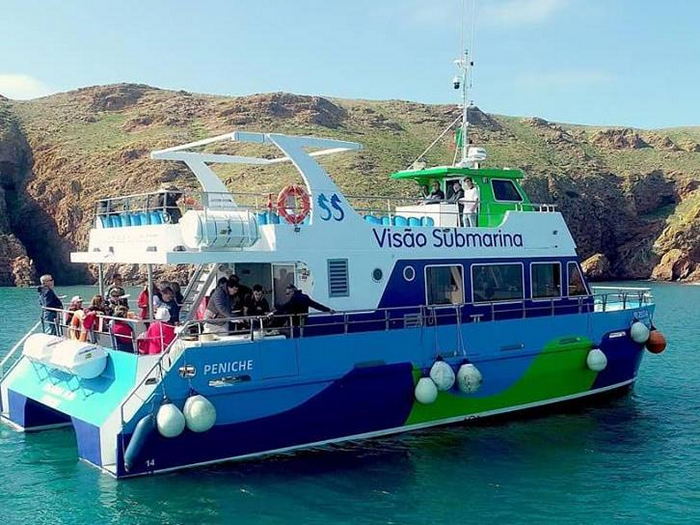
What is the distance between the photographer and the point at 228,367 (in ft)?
34.9

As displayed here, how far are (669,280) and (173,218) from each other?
203 feet

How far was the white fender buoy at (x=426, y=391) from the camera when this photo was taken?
1207cm

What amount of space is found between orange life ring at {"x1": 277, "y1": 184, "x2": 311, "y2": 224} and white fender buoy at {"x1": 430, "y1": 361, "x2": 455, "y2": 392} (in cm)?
323

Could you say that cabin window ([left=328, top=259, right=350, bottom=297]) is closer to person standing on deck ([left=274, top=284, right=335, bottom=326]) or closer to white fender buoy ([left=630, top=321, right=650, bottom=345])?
person standing on deck ([left=274, top=284, right=335, bottom=326])

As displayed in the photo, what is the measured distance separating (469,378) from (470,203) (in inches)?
144

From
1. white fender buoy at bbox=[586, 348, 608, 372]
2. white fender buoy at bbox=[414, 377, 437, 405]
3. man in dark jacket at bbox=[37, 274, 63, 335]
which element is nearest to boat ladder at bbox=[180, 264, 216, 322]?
man in dark jacket at bbox=[37, 274, 63, 335]

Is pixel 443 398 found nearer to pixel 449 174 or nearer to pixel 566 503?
pixel 566 503

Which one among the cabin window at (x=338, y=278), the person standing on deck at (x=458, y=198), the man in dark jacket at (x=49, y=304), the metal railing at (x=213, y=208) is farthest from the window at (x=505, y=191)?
the man in dark jacket at (x=49, y=304)

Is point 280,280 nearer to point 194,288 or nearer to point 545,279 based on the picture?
point 194,288

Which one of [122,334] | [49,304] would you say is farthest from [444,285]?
[49,304]

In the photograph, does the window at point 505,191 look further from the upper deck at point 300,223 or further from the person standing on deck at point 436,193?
the person standing on deck at point 436,193

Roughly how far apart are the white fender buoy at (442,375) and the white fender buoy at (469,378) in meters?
0.26

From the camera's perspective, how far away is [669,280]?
65.7 m

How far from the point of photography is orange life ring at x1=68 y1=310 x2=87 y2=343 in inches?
459
